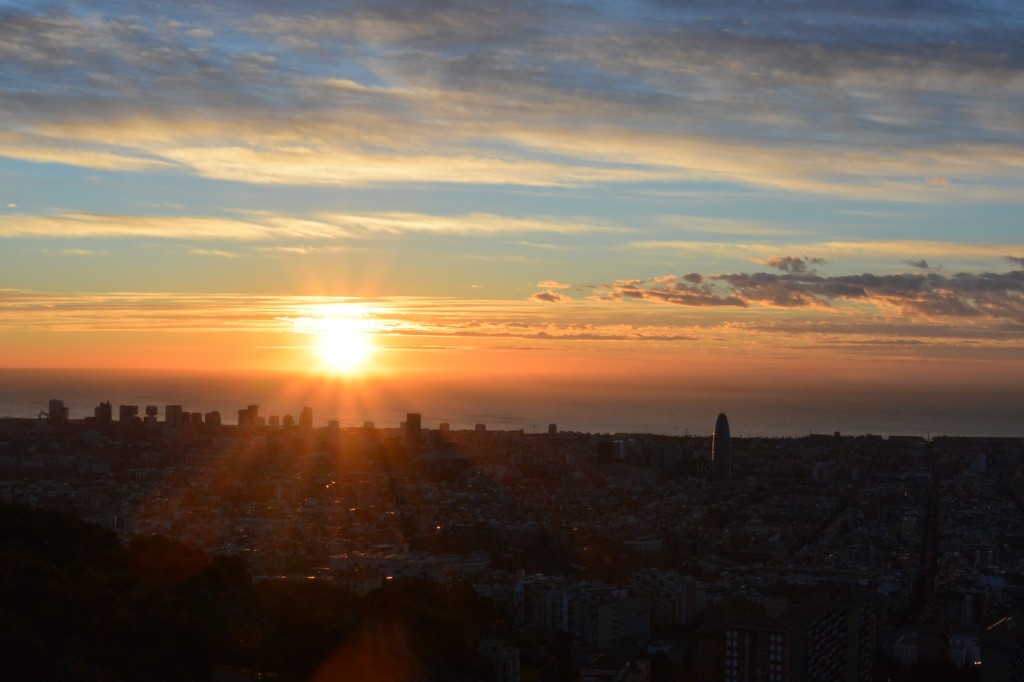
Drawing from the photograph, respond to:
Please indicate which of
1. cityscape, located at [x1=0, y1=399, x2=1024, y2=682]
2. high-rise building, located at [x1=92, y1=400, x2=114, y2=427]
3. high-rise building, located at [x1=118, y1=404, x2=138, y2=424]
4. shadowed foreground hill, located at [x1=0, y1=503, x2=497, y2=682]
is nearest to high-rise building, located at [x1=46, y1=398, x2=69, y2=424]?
cityscape, located at [x1=0, y1=399, x2=1024, y2=682]

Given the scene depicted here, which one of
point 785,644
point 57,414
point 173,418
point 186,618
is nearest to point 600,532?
point 785,644

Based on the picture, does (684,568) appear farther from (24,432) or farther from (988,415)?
(988,415)

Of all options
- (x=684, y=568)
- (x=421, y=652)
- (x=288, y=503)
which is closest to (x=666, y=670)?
(x=421, y=652)

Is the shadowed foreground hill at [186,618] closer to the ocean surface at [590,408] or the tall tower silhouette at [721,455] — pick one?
the tall tower silhouette at [721,455]

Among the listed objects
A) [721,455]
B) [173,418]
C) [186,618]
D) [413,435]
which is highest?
[173,418]

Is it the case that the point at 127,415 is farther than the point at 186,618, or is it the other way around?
the point at 127,415

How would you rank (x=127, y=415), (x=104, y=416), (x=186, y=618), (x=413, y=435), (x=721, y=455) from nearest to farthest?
1. (x=186, y=618)
2. (x=721, y=455)
3. (x=413, y=435)
4. (x=104, y=416)
5. (x=127, y=415)

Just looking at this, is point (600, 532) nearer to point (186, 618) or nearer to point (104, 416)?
point (186, 618)
